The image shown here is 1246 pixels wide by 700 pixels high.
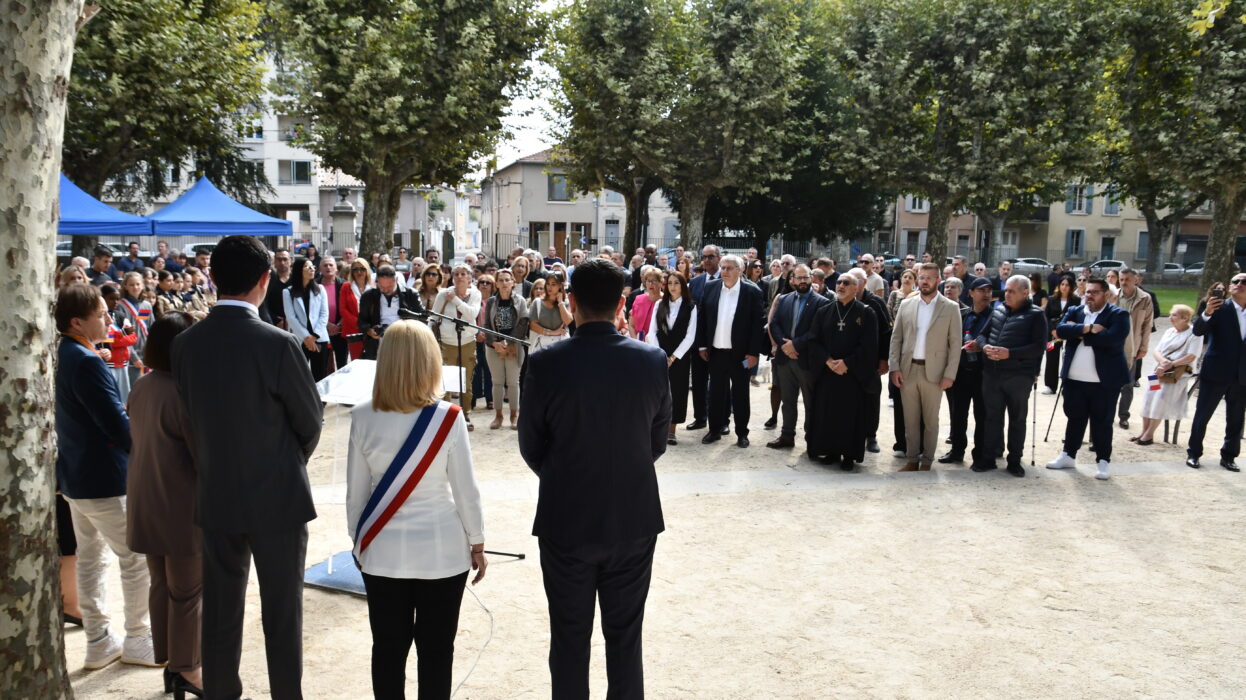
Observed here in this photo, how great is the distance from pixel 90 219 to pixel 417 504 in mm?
12421

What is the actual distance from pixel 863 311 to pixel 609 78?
62.7 ft

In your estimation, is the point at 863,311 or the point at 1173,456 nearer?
the point at 863,311

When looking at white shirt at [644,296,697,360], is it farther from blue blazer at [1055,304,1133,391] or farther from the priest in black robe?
blue blazer at [1055,304,1133,391]

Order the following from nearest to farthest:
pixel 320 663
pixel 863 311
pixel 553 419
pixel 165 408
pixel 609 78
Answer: pixel 553 419
pixel 165 408
pixel 320 663
pixel 863 311
pixel 609 78

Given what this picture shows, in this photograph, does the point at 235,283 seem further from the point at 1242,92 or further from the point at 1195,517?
the point at 1242,92

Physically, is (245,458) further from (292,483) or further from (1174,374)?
(1174,374)

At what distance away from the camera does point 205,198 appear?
→ 15.5 m

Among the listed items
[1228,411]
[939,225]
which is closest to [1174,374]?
[1228,411]

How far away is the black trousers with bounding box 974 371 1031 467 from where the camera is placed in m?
8.54

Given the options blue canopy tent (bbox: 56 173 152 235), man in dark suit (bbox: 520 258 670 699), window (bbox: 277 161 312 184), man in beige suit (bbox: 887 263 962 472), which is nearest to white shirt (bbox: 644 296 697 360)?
man in beige suit (bbox: 887 263 962 472)

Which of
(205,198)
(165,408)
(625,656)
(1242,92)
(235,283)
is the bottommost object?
(625,656)

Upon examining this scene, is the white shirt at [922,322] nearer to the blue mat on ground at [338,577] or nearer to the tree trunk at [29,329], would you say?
the blue mat on ground at [338,577]

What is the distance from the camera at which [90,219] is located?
13.2 metres

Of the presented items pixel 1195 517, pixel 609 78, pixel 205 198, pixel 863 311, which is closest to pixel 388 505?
pixel 863 311
